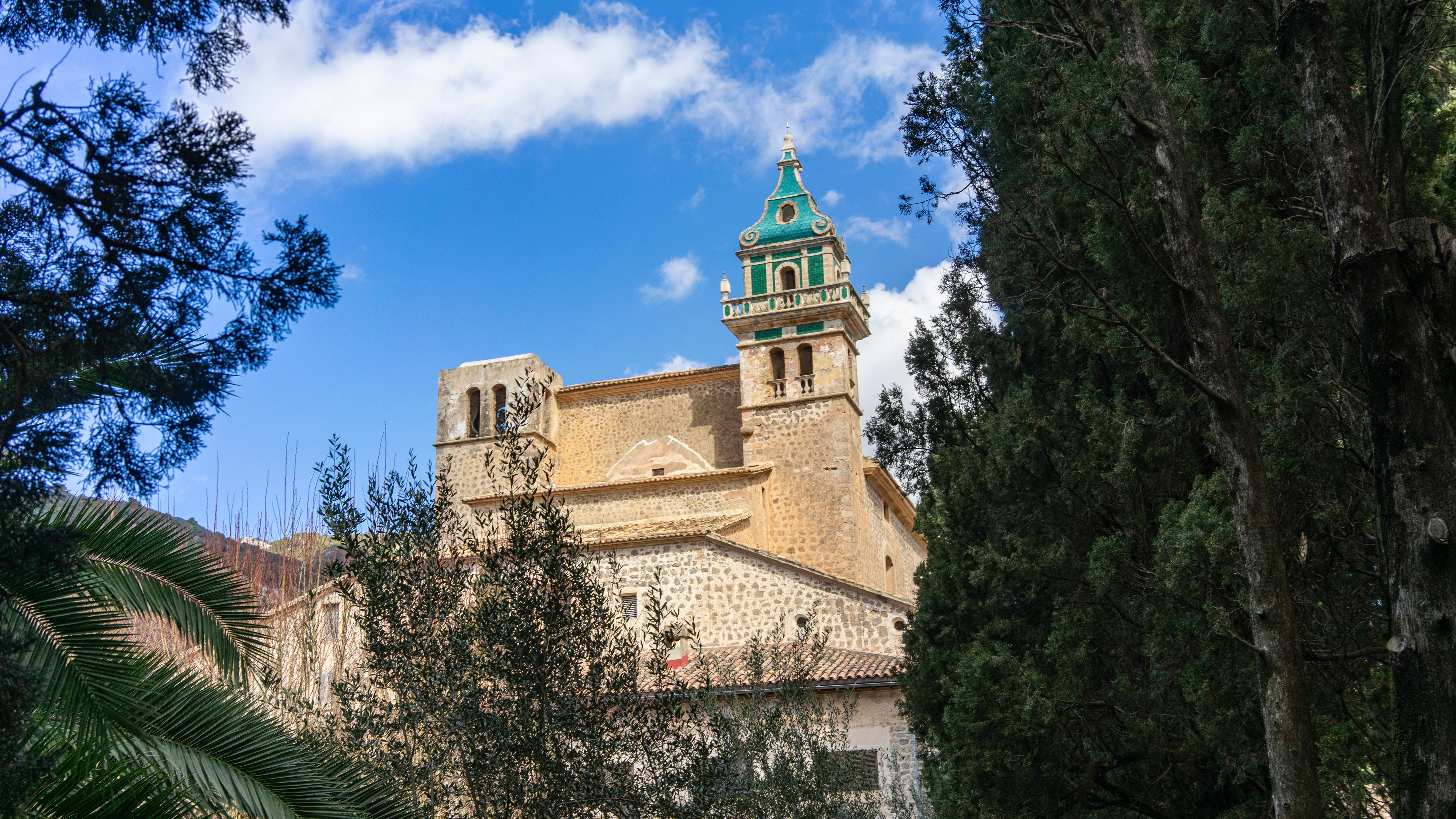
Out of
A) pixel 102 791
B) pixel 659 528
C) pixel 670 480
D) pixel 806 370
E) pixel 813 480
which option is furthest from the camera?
pixel 806 370

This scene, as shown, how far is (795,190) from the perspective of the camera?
25.7 meters

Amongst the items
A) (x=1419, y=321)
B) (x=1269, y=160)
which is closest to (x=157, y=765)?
(x=1419, y=321)

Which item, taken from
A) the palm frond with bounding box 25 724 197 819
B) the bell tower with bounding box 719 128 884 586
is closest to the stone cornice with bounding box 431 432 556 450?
the bell tower with bounding box 719 128 884 586

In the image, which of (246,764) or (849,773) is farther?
(849,773)

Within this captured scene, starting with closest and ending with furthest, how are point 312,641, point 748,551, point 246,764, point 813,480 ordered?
point 246,764
point 312,641
point 748,551
point 813,480

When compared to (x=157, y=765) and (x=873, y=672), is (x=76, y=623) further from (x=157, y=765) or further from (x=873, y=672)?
(x=873, y=672)

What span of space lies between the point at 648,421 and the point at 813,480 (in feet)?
14.5

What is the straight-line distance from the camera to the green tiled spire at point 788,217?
24.7m

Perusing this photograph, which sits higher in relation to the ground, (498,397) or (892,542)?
(498,397)

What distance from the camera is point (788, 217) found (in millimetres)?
25344

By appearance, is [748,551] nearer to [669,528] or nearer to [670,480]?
[669,528]

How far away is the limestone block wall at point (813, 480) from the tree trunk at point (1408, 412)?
1666 centimetres

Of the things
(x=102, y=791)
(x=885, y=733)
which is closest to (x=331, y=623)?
(x=885, y=733)

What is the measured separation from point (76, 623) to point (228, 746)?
1.12m
